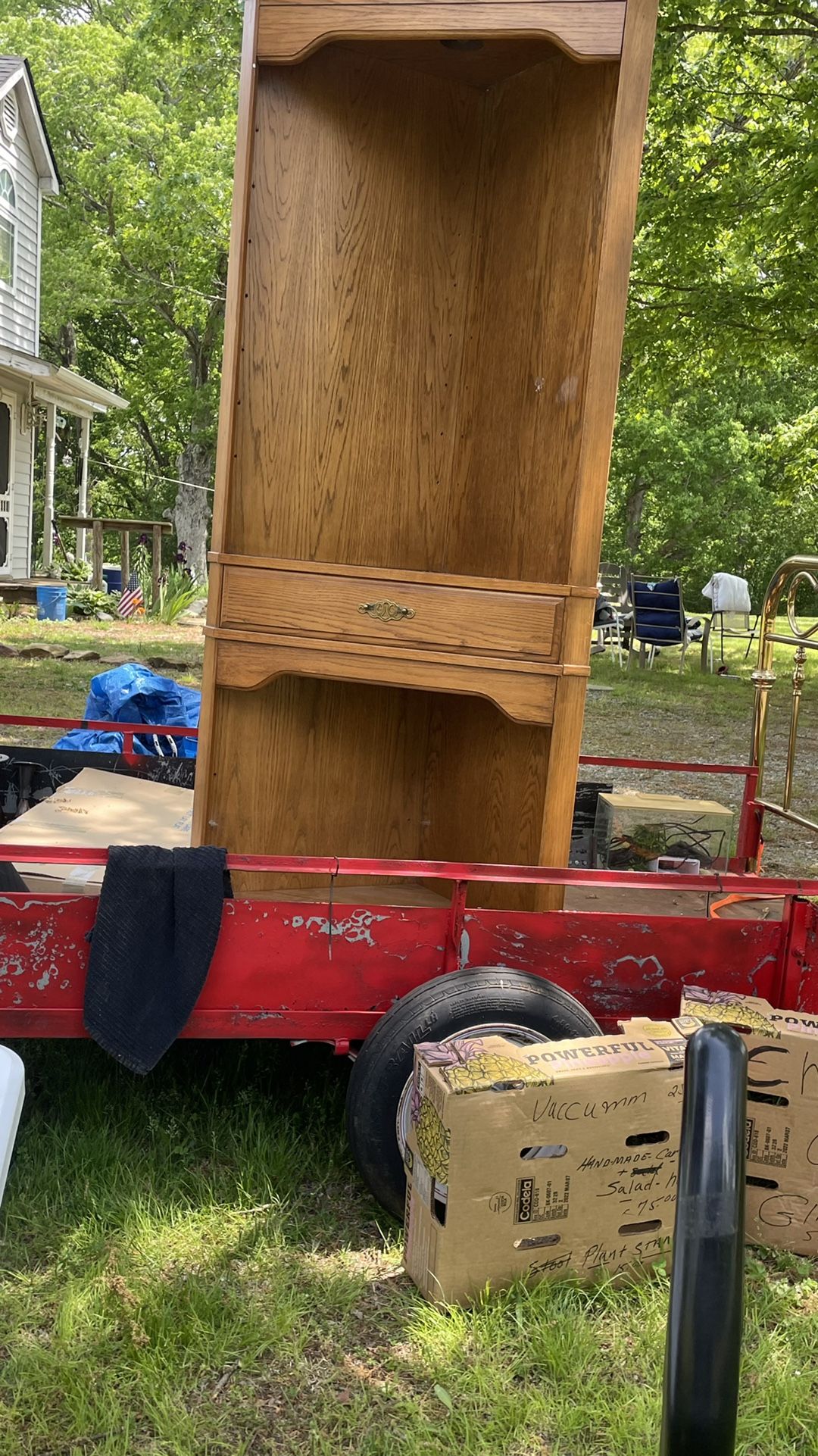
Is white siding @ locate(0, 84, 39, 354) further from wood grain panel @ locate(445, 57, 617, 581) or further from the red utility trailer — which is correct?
the red utility trailer

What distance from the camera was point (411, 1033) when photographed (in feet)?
8.94

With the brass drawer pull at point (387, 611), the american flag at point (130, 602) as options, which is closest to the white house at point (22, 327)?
the american flag at point (130, 602)

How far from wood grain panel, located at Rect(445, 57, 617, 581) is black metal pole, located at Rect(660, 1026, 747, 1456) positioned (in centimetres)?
254

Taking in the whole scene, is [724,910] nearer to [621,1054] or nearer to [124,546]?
[621,1054]

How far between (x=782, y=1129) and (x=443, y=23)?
112 inches

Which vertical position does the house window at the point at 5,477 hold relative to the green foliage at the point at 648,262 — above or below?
below

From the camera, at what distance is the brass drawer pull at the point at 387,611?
3.23 m

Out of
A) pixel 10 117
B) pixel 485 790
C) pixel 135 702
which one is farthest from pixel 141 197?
pixel 485 790

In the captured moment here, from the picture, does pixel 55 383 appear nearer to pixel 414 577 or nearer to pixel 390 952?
pixel 414 577

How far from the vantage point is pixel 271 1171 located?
2918 millimetres

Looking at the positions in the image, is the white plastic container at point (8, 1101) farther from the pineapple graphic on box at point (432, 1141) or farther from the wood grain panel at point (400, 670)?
the wood grain panel at point (400, 670)

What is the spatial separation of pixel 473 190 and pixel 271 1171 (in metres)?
→ 2.89

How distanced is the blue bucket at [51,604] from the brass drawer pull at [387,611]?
13776mm

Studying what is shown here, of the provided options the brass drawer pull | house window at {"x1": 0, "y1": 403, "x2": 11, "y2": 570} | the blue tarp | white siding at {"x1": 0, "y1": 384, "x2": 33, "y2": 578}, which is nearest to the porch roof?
white siding at {"x1": 0, "y1": 384, "x2": 33, "y2": 578}
